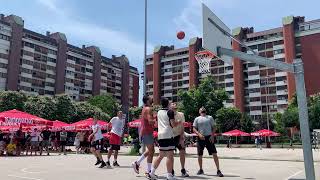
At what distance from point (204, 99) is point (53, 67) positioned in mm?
44248

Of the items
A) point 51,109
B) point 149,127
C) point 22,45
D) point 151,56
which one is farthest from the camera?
point 151,56

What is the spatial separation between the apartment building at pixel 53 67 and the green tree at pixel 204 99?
127ft

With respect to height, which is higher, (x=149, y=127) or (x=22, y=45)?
(x=22, y=45)

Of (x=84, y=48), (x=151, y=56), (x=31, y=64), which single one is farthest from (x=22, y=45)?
(x=151, y=56)

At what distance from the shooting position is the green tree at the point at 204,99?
7850 cm

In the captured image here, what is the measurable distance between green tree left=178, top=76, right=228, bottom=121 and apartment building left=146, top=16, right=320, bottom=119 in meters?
11.2

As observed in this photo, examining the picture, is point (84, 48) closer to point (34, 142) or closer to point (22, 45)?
point (22, 45)

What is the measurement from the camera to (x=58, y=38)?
104 m

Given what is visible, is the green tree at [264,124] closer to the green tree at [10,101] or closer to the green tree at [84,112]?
the green tree at [84,112]

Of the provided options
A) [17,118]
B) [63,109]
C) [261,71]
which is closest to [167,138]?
[17,118]

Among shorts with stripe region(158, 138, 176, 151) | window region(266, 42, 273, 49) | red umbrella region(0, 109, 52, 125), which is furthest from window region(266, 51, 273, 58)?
shorts with stripe region(158, 138, 176, 151)

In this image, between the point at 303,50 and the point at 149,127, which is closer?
the point at 149,127

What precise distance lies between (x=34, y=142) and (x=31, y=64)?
76270 mm

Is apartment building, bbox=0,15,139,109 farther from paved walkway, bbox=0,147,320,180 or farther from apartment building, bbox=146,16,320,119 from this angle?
paved walkway, bbox=0,147,320,180
